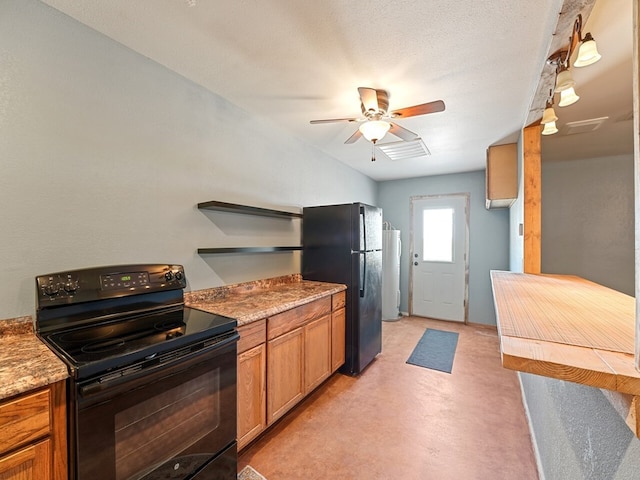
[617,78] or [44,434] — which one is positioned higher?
[617,78]

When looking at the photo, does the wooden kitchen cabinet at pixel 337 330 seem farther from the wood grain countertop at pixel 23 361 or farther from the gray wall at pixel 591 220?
the gray wall at pixel 591 220

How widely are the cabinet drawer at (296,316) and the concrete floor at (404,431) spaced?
74 cm

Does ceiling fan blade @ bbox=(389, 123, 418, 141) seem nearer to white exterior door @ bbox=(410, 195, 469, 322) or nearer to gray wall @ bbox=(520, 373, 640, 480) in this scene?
gray wall @ bbox=(520, 373, 640, 480)

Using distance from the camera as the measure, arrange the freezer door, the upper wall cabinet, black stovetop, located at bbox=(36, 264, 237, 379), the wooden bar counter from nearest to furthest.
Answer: the wooden bar counter
black stovetop, located at bbox=(36, 264, 237, 379)
the freezer door
the upper wall cabinet

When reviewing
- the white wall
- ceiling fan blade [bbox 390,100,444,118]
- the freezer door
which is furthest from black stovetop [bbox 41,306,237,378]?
ceiling fan blade [bbox 390,100,444,118]

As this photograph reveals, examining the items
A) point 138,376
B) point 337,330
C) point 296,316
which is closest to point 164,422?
point 138,376

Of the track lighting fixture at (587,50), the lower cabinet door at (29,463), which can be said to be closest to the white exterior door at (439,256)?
the track lighting fixture at (587,50)

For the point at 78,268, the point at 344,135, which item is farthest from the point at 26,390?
the point at 344,135

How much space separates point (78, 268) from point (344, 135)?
8.43 ft

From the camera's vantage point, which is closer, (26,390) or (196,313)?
(26,390)

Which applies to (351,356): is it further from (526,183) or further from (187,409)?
(526,183)

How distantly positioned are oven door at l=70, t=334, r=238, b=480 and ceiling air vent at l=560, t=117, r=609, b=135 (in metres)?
3.64

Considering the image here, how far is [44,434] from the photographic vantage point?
97cm

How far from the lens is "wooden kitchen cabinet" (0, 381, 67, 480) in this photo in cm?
89
